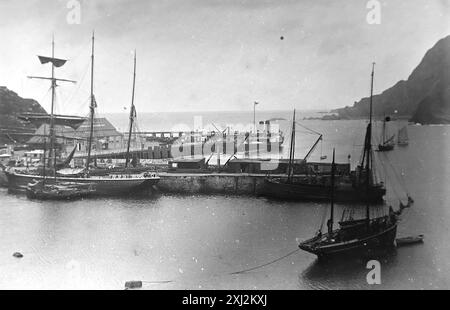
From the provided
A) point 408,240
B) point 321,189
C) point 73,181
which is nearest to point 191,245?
point 408,240

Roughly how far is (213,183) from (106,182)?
5936mm

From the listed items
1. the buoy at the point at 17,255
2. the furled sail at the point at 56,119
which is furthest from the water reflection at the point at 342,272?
the furled sail at the point at 56,119

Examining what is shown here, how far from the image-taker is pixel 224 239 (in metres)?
16.3

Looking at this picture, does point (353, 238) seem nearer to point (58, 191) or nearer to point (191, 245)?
point (191, 245)

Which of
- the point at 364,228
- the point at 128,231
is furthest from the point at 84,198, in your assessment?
the point at 364,228

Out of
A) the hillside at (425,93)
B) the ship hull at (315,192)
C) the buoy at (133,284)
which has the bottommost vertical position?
the buoy at (133,284)

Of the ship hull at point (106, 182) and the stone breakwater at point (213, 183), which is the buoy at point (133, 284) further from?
the ship hull at point (106, 182)

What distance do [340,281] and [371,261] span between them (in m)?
2.06

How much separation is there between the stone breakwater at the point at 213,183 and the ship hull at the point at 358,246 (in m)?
9.56

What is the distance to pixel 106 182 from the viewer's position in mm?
25594

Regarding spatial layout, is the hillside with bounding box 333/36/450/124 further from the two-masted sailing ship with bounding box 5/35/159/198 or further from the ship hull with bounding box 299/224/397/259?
the two-masted sailing ship with bounding box 5/35/159/198

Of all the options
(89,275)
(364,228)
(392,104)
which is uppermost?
(392,104)

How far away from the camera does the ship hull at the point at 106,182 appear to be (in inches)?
999
